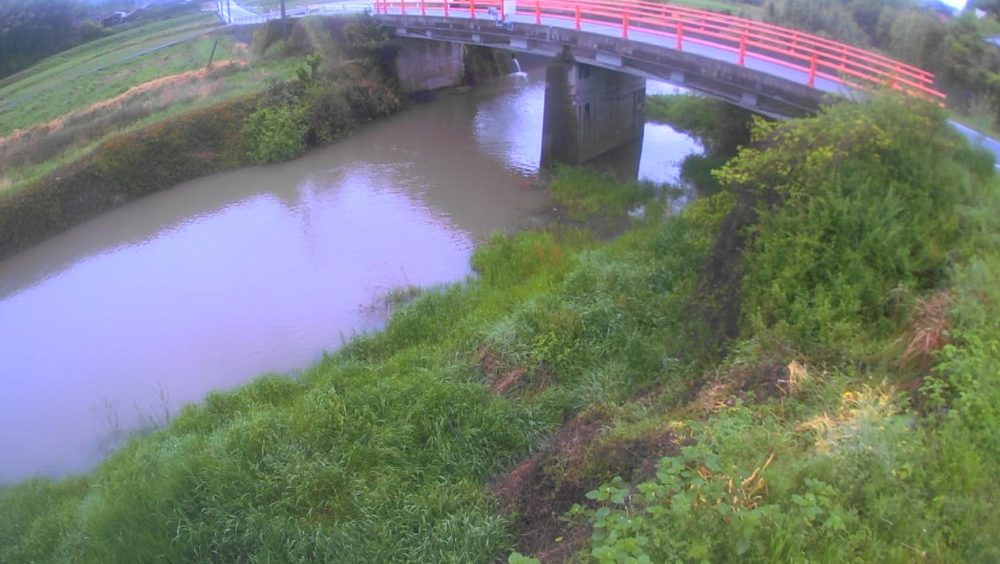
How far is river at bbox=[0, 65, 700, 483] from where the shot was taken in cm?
1070

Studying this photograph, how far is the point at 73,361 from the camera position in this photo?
1165cm

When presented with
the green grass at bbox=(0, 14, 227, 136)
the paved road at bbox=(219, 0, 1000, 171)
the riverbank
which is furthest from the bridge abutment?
the green grass at bbox=(0, 14, 227, 136)

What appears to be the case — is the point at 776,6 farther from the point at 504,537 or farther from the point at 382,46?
the point at 504,537

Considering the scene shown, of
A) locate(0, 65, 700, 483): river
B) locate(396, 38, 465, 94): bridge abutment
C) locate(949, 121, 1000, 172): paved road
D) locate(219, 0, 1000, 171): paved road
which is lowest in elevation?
locate(0, 65, 700, 483): river

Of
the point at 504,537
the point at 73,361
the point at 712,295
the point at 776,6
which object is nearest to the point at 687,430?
the point at 504,537

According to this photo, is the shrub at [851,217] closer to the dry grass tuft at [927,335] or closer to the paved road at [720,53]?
the dry grass tuft at [927,335]

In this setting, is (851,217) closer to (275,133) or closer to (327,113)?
(275,133)

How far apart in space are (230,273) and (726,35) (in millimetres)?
12167

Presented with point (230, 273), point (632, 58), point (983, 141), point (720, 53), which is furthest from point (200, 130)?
point (983, 141)

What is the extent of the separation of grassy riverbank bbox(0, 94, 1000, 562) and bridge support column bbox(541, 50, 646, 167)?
948cm

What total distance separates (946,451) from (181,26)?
49.8 metres

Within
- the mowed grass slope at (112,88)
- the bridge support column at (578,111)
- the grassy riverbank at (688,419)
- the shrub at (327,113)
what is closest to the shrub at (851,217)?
the grassy riverbank at (688,419)

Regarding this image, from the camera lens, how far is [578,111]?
62.4ft

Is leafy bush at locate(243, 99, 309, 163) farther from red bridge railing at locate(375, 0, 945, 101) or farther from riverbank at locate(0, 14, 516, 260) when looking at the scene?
red bridge railing at locate(375, 0, 945, 101)
